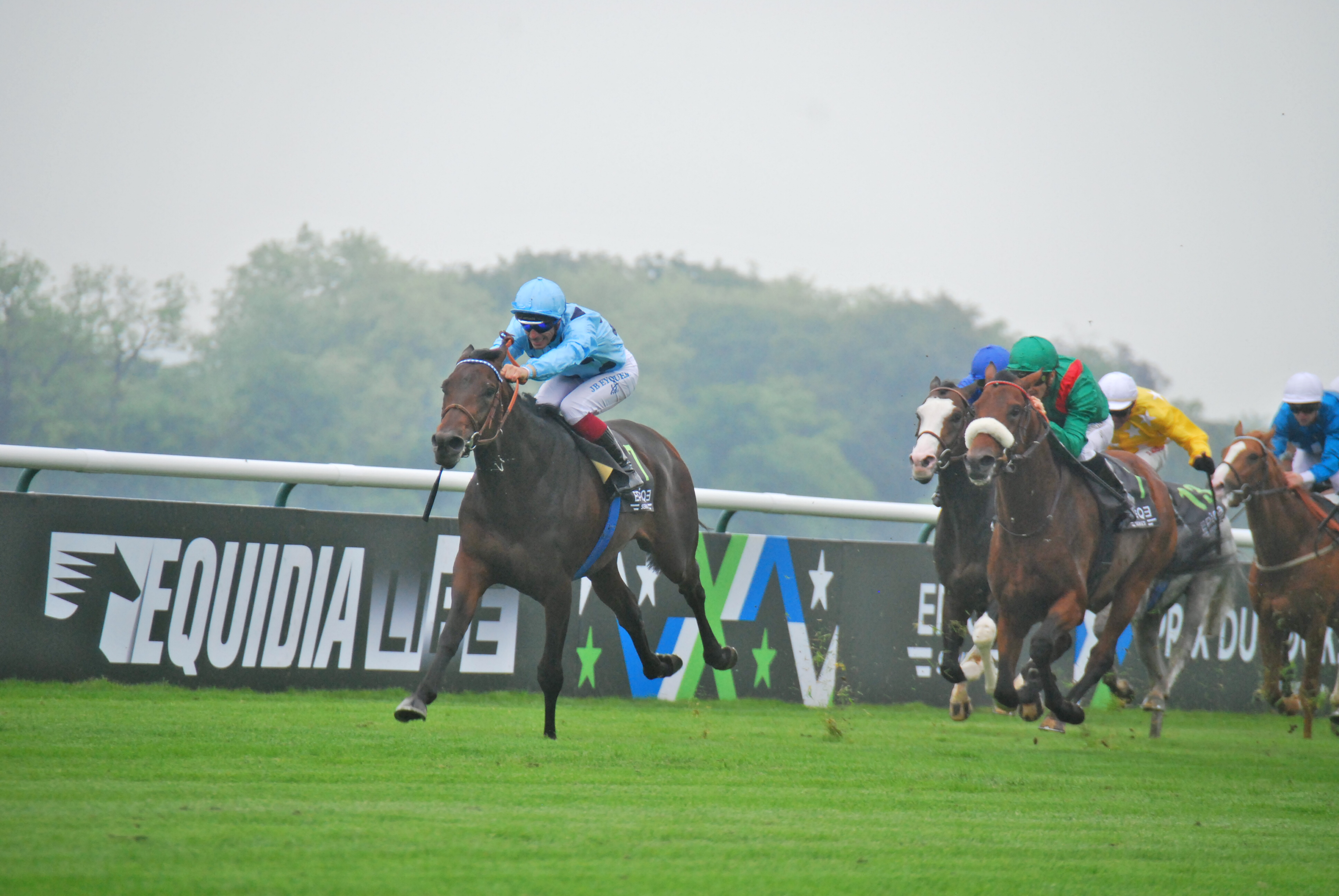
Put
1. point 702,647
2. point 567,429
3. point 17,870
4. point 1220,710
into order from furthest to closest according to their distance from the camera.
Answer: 1. point 1220,710
2. point 702,647
3. point 567,429
4. point 17,870

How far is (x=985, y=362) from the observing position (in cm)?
874

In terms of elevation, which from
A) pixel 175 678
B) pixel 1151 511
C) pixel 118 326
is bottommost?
pixel 175 678

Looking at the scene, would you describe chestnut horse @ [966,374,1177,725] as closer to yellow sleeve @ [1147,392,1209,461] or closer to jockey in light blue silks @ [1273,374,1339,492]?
yellow sleeve @ [1147,392,1209,461]

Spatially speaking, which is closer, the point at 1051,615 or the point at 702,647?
the point at 1051,615

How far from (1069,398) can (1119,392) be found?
2016 millimetres

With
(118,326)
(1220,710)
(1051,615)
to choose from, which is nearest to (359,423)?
(118,326)

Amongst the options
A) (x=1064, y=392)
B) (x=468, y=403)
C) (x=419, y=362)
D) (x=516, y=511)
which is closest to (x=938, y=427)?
(x=1064, y=392)

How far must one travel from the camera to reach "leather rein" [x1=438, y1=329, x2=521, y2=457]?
615cm

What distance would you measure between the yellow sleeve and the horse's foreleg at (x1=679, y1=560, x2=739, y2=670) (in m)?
3.80

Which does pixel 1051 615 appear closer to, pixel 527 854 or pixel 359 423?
pixel 527 854

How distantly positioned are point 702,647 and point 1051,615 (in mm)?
2922

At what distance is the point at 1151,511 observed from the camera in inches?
327

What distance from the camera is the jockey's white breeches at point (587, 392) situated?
7.31m

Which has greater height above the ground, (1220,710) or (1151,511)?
(1151,511)
